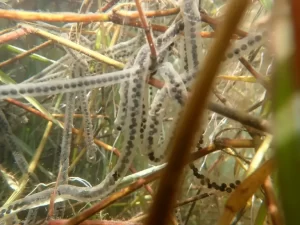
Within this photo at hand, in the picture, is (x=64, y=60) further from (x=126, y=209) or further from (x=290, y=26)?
(x=290, y=26)

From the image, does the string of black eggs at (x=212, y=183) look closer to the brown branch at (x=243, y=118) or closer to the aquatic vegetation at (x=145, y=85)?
the aquatic vegetation at (x=145, y=85)

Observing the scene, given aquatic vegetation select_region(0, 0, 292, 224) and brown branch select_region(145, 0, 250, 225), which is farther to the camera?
aquatic vegetation select_region(0, 0, 292, 224)

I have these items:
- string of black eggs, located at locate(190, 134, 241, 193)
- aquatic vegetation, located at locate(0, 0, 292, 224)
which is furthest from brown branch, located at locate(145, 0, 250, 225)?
string of black eggs, located at locate(190, 134, 241, 193)

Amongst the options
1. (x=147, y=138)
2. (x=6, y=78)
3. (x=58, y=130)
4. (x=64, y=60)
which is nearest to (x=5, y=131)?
(x=58, y=130)

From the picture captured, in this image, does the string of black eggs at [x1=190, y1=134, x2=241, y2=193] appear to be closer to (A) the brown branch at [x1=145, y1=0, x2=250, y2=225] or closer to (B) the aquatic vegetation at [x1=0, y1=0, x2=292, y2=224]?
(B) the aquatic vegetation at [x1=0, y1=0, x2=292, y2=224]

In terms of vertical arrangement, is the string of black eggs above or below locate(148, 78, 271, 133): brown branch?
above

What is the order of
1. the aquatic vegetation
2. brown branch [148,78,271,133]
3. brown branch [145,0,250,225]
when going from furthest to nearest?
1. the aquatic vegetation
2. brown branch [148,78,271,133]
3. brown branch [145,0,250,225]

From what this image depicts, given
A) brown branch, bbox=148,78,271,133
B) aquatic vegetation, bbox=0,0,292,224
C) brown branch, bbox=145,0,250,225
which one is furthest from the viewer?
aquatic vegetation, bbox=0,0,292,224

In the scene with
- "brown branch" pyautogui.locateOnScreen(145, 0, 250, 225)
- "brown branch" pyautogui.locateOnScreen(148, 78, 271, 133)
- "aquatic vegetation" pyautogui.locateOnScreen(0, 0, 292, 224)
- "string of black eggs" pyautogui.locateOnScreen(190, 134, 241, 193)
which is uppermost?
"aquatic vegetation" pyautogui.locateOnScreen(0, 0, 292, 224)

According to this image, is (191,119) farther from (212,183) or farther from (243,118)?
(212,183)

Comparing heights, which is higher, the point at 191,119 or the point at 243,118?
the point at 243,118

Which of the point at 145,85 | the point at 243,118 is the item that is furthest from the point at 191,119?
the point at 145,85
